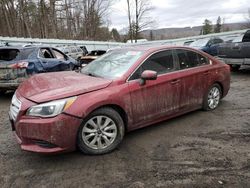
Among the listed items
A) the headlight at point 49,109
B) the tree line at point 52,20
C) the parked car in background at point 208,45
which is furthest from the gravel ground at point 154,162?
the tree line at point 52,20

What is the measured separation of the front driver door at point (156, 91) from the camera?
14.0ft

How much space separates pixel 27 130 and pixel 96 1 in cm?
4710

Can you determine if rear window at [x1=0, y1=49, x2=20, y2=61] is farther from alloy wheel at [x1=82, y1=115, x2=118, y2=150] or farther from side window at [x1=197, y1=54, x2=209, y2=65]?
side window at [x1=197, y1=54, x2=209, y2=65]

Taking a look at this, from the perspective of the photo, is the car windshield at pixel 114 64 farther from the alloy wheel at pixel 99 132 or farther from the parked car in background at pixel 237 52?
the parked car in background at pixel 237 52

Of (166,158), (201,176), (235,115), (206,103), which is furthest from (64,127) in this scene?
(235,115)

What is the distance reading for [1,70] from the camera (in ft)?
23.1

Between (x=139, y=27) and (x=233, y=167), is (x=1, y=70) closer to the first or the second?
(x=233, y=167)

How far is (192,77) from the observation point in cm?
516

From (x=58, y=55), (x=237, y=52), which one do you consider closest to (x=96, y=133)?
(x=58, y=55)

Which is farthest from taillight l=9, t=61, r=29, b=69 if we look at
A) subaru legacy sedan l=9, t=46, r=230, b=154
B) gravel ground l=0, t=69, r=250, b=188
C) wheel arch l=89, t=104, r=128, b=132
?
wheel arch l=89, t=104, r=128, b=132

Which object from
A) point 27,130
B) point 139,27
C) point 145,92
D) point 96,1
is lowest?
point 27,130

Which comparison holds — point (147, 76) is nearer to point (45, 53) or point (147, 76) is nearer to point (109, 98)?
point (109, 98)

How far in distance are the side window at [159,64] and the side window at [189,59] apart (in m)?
0.25

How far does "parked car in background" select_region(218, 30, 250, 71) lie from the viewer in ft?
32.3
